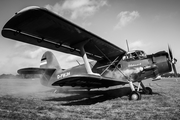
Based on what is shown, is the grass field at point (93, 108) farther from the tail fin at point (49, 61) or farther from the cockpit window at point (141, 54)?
the tail fin at point (49, 61)

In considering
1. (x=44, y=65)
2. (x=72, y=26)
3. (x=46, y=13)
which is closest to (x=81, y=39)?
(x=72, y=26)

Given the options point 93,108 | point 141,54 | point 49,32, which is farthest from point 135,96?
point 49,32

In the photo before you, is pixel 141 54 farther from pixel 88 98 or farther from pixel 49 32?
pixel 49 32

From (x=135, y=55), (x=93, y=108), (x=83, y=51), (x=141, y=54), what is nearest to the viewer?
(x=93, y=108)

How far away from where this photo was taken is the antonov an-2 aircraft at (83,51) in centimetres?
422

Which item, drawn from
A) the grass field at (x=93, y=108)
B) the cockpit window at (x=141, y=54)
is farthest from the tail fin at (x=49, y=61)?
the cockpit window at (x=141, y=54)

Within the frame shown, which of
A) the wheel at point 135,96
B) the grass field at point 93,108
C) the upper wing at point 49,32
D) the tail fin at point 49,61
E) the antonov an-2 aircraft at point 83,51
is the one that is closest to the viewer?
the grass field at point 93,108

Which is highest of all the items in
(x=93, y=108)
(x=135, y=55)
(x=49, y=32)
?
(x=49, y=32)

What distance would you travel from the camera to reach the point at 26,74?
23.7 feet

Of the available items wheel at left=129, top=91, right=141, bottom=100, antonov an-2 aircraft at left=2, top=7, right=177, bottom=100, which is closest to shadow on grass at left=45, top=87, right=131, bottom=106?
antonov an-2 aircraft at left=2, top=7, right=177, bottom=100

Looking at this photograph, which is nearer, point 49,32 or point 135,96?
point 49,32

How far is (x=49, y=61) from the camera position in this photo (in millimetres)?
10117

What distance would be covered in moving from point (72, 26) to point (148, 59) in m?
4.30

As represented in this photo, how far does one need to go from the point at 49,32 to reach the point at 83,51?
5.61 feet
